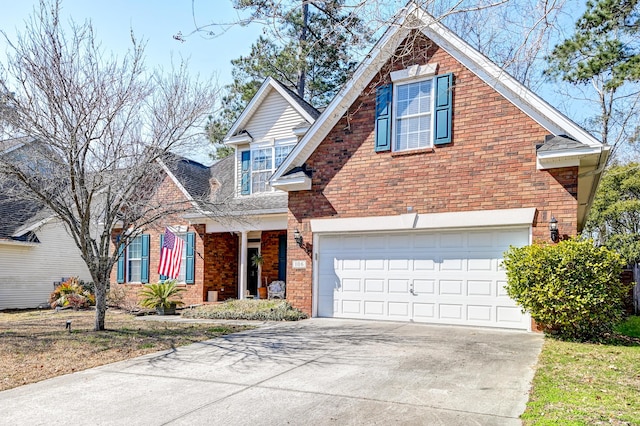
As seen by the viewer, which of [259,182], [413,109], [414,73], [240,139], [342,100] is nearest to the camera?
[414,73]

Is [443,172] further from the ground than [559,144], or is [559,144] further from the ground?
[559,144]

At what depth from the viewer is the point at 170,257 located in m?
16.3

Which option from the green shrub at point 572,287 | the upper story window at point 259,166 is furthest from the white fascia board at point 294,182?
the green shrub at point 572,287

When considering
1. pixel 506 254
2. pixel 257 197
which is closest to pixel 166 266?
pixel 257 197

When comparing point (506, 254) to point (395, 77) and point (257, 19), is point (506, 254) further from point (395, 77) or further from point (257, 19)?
point (257, 19)

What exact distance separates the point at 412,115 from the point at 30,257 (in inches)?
663

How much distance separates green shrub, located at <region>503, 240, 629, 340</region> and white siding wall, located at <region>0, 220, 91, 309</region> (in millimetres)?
17348

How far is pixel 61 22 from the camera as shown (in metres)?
9.85

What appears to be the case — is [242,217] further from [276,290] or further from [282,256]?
[282,256]

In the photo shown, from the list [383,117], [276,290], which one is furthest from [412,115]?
[276,290]

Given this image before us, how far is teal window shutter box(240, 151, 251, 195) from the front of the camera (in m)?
17.4

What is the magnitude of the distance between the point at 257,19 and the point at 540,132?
6.94 m

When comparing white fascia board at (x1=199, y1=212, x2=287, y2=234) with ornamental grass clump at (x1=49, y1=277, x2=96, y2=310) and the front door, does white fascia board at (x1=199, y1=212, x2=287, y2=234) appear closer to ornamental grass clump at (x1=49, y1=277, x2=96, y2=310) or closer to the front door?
the front door

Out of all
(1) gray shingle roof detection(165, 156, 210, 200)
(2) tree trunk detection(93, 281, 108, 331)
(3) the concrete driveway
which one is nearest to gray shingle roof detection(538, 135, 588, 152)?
(3) the concrete driveway
